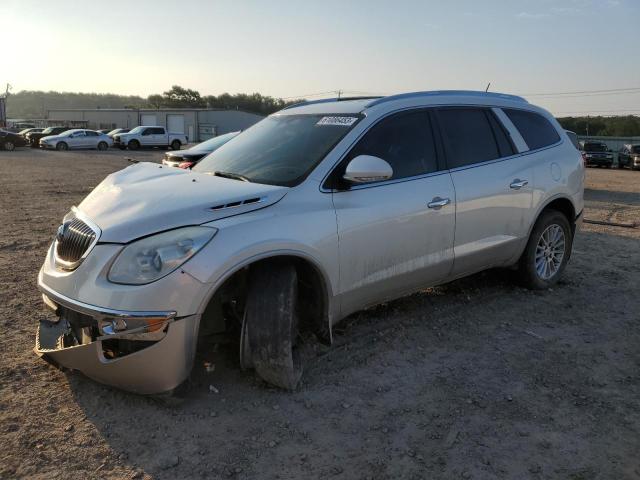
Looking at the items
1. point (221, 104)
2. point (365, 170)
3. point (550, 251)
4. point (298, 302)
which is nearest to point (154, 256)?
point (298, 302)

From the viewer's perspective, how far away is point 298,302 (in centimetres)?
385

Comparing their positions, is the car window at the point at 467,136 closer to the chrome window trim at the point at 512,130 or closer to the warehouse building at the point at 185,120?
the chrome window trim at the point at 512,130

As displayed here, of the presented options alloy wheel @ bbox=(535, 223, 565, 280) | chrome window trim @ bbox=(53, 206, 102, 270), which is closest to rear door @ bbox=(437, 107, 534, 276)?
alloy wheel @ bbox=(535, 223, 565, 280)

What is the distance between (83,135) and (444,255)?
39.8m

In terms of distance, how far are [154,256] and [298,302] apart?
1.13m

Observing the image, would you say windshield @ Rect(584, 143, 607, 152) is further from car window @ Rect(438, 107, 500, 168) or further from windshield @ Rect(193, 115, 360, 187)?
windshield @ Rect(193, 115, 360, 187)

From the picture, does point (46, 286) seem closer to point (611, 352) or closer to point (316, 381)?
point (316, 381)

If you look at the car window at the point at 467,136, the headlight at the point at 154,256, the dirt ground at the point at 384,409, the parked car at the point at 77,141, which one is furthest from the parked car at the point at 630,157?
the headlight at the point at 154,256

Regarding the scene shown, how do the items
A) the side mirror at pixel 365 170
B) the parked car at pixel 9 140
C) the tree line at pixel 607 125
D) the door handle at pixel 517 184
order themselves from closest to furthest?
the side mirror at pixel 365 170
the door handle at pixel 517 184
the parked car at pixel 9 140
the tree line at pixel 607 125

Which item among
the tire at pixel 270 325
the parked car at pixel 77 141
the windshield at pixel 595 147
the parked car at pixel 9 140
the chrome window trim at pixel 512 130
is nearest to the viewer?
the tire at pixel 270 325

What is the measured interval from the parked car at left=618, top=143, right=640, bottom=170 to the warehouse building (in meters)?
44.2

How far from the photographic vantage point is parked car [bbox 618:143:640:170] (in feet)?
105

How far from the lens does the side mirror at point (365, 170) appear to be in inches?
144

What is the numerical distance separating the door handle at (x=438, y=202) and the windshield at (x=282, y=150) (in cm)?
83
